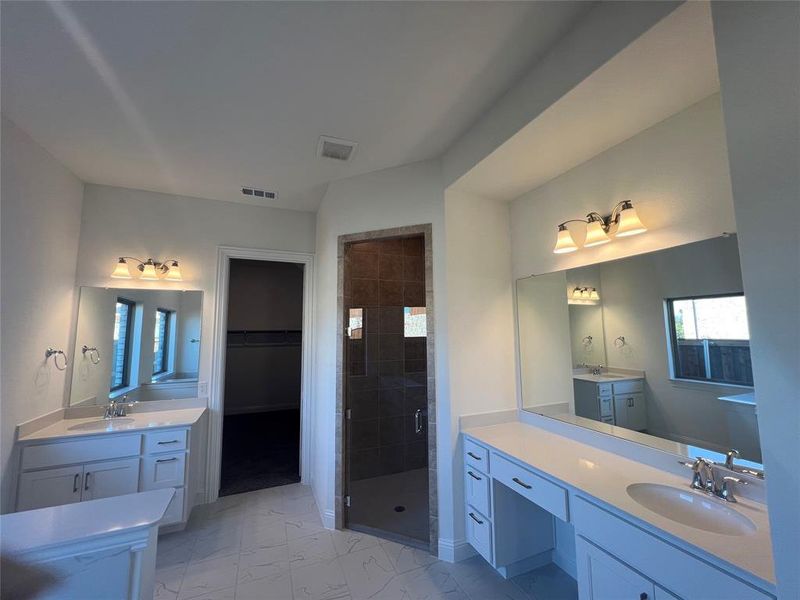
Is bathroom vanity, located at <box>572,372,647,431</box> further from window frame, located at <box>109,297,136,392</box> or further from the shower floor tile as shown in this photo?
window frame, located at <box>109,297,136,392</box>

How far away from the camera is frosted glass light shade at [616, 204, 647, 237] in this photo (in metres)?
1.65

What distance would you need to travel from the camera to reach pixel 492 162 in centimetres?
197

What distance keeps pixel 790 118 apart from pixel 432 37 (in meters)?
1.23

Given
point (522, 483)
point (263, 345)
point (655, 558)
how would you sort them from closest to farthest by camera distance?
point (655, 558)
point (522, 483)
point (263, 345)

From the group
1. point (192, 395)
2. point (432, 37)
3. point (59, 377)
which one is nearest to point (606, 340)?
point (432, 37)

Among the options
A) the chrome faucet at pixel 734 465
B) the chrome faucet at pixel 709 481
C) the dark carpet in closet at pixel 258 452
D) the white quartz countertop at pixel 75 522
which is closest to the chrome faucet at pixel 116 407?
the dark carpet in closet at pixel 258 452

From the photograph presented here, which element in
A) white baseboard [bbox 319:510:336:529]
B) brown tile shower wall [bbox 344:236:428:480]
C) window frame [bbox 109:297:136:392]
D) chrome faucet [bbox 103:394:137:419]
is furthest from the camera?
brown tile shower wall [bbox 344:236:428:480]

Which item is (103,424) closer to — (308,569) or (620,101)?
(308,569)

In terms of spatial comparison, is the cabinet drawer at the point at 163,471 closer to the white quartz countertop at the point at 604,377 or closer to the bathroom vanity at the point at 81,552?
the bathroom vanity at the point at 81,552

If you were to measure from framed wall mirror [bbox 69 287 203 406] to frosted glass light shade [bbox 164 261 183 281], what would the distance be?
14cm

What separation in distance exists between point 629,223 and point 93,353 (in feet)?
13.0

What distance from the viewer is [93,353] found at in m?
2.71

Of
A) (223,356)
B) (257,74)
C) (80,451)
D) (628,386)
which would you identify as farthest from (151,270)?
(628,386)

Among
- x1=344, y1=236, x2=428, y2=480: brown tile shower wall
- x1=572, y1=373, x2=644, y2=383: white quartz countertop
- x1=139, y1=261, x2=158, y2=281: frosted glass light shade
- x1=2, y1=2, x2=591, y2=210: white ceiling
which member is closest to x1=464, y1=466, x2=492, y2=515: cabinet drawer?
x1=572, y1=373, x2=644, y2=383: white quartz countertop
